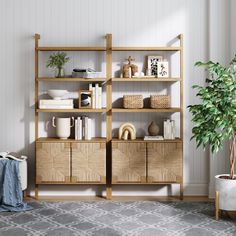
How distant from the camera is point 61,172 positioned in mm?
4934

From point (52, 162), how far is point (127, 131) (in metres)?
0.88

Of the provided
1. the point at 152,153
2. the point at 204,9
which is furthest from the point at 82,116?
the point at 204,9

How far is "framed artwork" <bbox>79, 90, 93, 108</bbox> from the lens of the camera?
500 cm

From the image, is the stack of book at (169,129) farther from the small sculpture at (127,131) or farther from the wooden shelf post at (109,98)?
the wooden shelf post at (109,98)

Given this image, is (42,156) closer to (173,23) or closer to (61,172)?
(61,172)

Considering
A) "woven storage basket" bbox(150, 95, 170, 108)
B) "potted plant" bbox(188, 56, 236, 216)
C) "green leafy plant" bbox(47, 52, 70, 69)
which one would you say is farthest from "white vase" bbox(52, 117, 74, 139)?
"potted plant" bbox(188, 56, 236, 216)

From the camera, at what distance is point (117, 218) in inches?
167

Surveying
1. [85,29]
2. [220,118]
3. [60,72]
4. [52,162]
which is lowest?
[52,162]

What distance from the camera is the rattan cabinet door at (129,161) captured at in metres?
4.91

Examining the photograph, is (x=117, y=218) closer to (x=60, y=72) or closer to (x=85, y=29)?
(x=60, y=72)

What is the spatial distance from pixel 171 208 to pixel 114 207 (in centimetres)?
58

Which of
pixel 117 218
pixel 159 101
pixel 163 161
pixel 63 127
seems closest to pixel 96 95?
pixel 63 127

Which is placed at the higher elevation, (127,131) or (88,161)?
(127,131)

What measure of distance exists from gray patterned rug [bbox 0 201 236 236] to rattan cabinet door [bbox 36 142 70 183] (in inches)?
11.5
